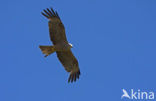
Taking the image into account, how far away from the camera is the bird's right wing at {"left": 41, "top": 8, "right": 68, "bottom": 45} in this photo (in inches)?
635

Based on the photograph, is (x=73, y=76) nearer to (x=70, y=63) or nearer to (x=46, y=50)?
(x=70, y=63)

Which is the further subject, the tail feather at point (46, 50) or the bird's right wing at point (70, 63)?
the bird's right wing at point (70, 63)

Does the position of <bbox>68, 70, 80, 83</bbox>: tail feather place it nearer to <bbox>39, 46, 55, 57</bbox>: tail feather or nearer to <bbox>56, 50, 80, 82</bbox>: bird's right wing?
<bbox>56, 50, 80, 82</bbox>: bird's right wing

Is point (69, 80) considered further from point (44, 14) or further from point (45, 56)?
point (44, 14)

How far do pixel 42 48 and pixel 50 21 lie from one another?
1176mm

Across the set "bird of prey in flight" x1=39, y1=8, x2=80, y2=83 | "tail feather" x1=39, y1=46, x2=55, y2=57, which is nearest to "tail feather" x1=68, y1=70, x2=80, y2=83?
"bird of prey in flight" x1=39, y1=8, x2=80, y2=83

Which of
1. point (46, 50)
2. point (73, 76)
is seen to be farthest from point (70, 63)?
point (46, 50)

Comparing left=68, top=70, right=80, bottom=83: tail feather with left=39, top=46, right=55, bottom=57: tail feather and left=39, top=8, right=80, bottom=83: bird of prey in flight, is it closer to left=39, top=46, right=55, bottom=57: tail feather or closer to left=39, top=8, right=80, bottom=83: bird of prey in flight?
left=39, top=8, right=80, bottom=83: bird of prey in flight

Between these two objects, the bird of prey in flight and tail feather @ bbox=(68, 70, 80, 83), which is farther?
tail feather @ bbox=(68, 70, 80, 83)

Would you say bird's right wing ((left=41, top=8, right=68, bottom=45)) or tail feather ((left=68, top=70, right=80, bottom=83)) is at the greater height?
bird's right wing ((left=41, top=8, right=68, bottom=45))

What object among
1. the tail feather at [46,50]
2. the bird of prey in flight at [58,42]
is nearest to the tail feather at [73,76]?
the bird of prey in flight at [58,42]

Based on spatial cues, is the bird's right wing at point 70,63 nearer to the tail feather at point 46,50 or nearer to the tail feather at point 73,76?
the tail feather at point 73,76

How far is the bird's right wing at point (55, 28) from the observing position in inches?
635

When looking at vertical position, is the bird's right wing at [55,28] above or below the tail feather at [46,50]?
above
